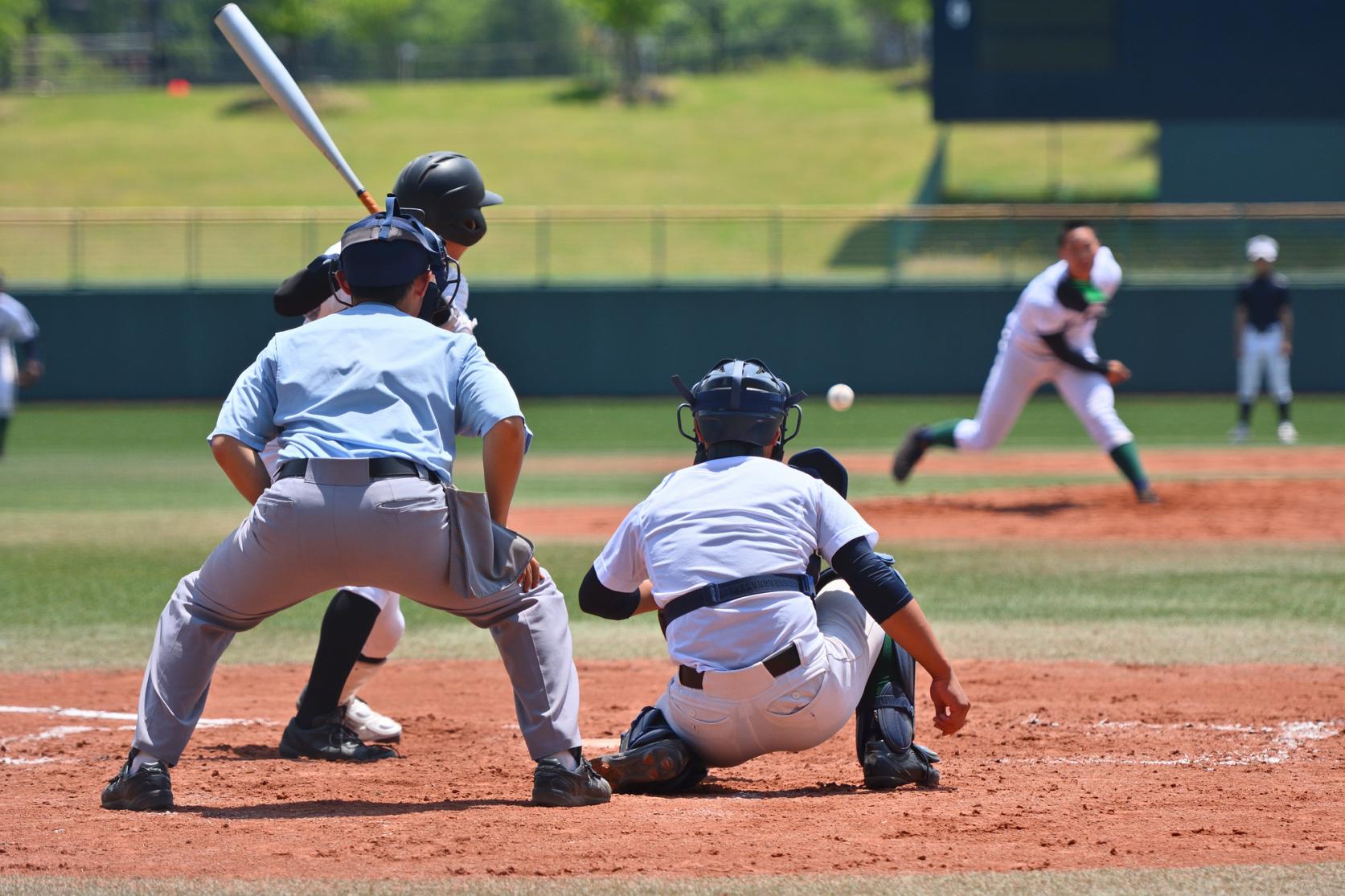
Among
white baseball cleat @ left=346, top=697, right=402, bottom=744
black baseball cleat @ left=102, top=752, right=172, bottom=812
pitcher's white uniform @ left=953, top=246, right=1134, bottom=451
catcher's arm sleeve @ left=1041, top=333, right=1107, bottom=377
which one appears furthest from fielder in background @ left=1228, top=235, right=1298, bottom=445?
black baseball cleat @ left=102, top=752, right=172, bottom=812

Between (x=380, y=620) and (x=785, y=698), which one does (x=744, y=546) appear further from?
(x=380, y=620)

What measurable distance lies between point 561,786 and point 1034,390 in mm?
8756

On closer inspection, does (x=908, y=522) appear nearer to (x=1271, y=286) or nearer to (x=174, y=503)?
(x=174, y=503)

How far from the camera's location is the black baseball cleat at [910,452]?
43.4 feet

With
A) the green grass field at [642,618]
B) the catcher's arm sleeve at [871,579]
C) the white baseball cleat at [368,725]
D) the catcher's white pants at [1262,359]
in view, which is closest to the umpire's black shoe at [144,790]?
the white baseball cleat at [368,725]

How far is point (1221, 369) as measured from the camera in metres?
26.4

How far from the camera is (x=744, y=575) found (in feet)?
14.5

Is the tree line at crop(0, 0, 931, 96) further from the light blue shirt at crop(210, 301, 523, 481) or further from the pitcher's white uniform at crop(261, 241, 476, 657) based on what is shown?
the light blue shirt at crop(210, 301, 523, 481)

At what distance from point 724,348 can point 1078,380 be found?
49.4 feet

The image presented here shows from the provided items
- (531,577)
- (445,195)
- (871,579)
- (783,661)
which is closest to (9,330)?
(445,195)

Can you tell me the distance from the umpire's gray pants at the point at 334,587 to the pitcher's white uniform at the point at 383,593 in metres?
1.06

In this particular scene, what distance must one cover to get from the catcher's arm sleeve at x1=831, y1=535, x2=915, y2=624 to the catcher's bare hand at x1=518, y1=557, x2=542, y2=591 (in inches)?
32.4

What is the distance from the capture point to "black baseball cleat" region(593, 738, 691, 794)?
4605 millimetres

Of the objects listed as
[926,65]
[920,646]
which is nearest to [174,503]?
[920,646]
